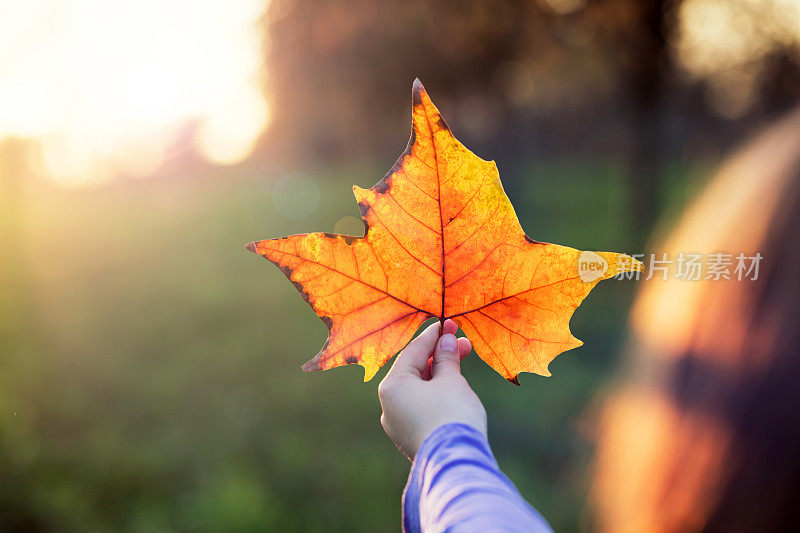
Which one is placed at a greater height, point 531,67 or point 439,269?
point 531,67

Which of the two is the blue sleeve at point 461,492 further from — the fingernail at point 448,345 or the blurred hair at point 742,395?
the blurred hair at point 742,395

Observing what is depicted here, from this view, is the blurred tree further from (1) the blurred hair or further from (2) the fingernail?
(2) the fingernail

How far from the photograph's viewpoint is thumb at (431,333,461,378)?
1191 millimetres

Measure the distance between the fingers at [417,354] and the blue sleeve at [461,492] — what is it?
0.22 metres

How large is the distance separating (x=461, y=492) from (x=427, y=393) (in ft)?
0.91

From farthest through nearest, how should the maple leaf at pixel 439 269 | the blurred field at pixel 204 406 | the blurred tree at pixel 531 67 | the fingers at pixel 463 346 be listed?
the blurred tree at pixel 531 67 → the blurred field at pixel 204 406 → the fingers at pixel 463 346 → the maple leaf at pixel 439 269

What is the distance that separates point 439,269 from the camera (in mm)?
1104

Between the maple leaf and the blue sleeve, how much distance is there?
0.23 meters

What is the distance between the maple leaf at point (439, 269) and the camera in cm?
101

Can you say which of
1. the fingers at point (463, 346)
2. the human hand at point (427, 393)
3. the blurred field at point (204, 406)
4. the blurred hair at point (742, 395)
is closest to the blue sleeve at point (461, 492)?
the human hand at point (427, 393)

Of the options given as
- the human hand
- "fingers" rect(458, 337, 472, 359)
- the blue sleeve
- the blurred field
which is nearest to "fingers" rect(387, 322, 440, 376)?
the human hand

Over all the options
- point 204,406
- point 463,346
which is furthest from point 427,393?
point 204,406

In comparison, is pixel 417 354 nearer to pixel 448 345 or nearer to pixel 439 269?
pixel 448 345

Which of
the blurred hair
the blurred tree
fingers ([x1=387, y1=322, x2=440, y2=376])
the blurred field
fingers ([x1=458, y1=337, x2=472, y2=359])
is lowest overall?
the blurred field
